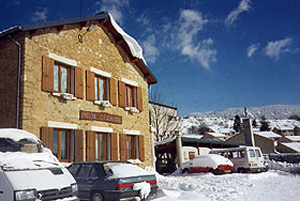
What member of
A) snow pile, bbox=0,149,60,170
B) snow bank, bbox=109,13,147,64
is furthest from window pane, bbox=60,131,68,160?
snow bank, bbox=109,13,147,64

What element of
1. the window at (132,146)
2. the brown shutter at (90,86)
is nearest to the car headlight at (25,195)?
the brown shutter at (90,86)

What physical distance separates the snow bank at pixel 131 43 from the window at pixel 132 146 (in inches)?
188

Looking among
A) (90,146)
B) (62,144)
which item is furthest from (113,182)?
(90,146)

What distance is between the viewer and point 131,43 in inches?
659

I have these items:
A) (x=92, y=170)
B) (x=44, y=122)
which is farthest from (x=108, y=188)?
(x=44, y=122)

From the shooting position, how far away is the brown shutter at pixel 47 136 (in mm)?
11203

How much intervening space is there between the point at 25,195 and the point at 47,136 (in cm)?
658

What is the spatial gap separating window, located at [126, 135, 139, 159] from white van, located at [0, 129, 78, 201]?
9071mm

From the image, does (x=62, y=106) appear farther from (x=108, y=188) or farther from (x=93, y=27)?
(x=108, y=188)

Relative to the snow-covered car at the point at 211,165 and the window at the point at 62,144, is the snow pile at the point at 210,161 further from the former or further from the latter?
the window at the point at 62,144

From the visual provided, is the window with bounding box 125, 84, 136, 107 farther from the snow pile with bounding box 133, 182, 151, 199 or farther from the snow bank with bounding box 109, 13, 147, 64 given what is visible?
the snow pile with bounding box 133, 182, 151, 199

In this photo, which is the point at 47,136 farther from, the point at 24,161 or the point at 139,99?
the point at 139,99

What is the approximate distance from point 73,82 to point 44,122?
99.5 inches

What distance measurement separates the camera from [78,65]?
13641 mm
